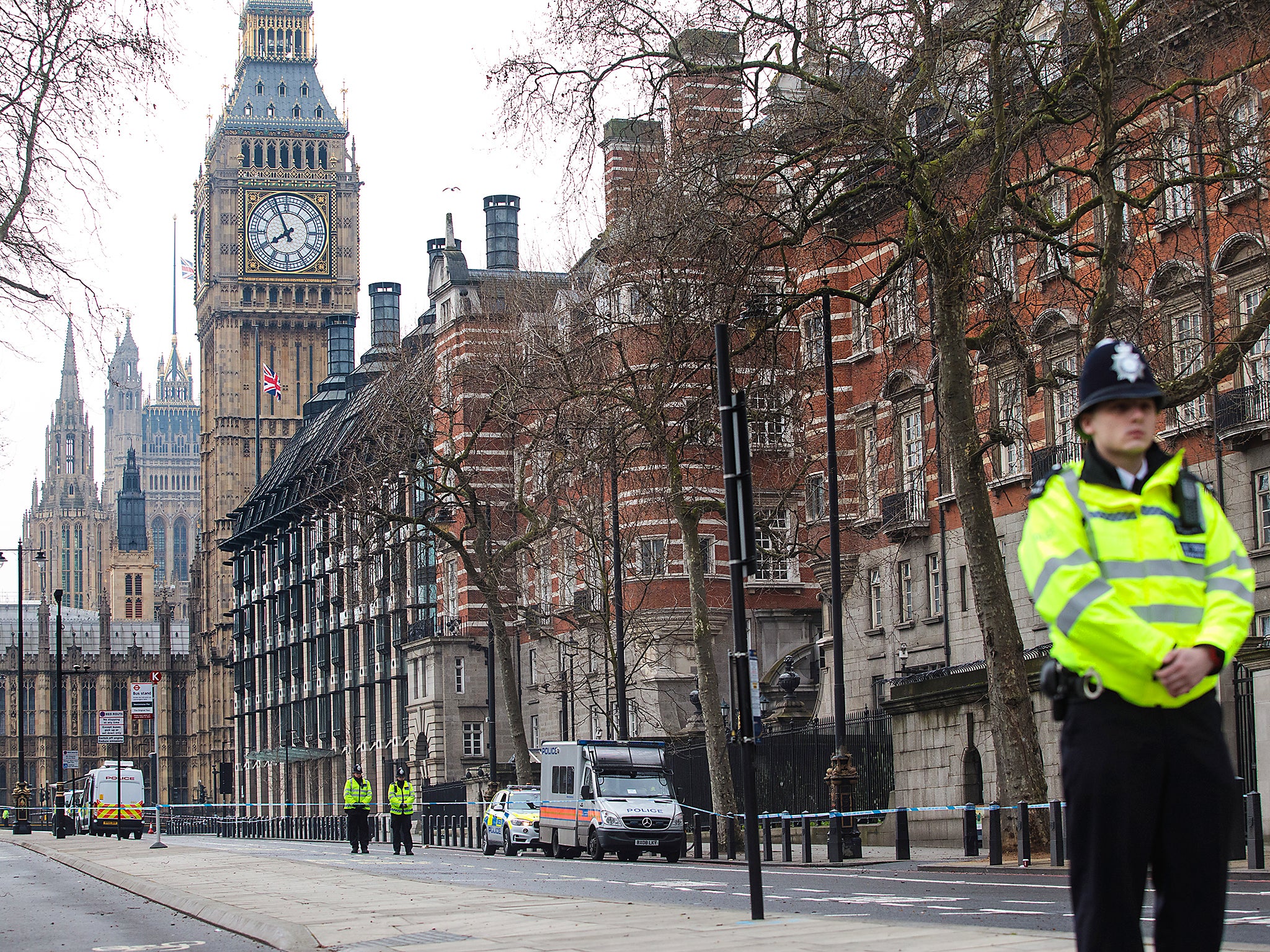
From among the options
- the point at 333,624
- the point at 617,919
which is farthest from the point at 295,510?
the point at 617,919

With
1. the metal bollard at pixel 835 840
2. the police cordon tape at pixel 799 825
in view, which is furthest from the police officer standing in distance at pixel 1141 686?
the metal bollard at pixel 835 840

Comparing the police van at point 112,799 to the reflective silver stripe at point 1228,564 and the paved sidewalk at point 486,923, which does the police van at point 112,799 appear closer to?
the paved sidewalk at point 486,923

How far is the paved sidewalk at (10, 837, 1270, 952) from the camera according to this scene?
418 inches

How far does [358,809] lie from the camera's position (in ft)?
128

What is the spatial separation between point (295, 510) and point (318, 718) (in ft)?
40.2

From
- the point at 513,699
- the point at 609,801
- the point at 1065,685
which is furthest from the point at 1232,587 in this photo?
the point at 513,699

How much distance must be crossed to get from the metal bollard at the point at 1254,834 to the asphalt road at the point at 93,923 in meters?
10.9

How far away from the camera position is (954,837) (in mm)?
33688

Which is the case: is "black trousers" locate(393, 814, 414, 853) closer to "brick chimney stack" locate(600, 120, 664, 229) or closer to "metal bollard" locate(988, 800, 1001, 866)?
"brick chimney stack" locate(600, 120, 664, 229)

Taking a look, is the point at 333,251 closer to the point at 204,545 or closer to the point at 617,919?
the point at 204,545

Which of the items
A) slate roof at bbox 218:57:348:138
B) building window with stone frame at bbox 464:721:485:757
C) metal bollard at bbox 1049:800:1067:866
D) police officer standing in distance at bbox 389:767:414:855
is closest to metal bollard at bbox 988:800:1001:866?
metal bollard at bbox 1049:800:1067:866

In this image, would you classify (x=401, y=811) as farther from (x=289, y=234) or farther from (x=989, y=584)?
(x=289, y=234)

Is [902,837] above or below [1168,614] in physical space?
below

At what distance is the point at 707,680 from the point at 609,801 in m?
4.06
